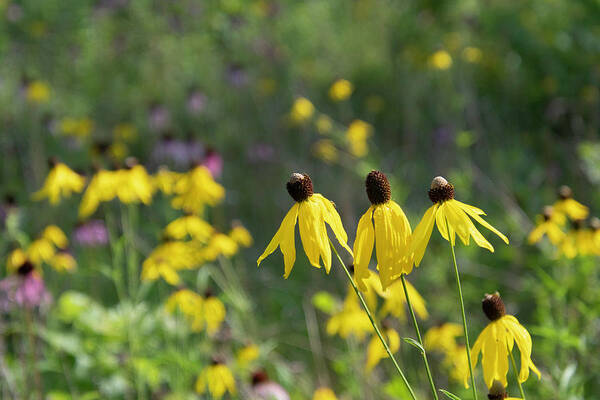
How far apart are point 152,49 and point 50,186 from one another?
3319 millimetres

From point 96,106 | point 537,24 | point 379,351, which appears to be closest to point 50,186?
point 379,351

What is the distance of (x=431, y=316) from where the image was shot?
2756 mm

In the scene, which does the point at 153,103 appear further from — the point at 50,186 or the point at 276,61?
the point at 50,186

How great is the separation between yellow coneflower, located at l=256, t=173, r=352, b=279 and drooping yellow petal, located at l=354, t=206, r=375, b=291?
0.08 ft

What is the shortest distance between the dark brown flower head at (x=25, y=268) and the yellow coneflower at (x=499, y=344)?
152cm

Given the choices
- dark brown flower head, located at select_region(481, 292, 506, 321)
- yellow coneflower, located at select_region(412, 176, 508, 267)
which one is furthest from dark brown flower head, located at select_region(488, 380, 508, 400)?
yellow coneflower, located at select_region(412, 176, 508, 267)

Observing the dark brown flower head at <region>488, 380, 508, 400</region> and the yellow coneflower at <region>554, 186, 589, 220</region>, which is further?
the yellow coneflower at <region>554, 186, 589, 220</region>

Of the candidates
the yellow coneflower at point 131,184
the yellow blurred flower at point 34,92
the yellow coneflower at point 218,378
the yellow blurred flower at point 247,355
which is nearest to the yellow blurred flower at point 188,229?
the yellow coneflower at point 131,184

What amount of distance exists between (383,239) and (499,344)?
268 mm

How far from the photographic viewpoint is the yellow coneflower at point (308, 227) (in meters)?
0.93

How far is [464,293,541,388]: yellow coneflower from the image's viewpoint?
0.95 meters

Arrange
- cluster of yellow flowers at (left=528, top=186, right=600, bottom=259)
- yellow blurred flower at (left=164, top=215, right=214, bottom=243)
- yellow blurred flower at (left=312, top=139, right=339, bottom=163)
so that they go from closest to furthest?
cluster of yellow flowers at (left=528, top=186, right=600, bottom=259) < yellow blurred flower at (left=164, top=215, right=214, bottom=243) < yellow blurred flower at (left=312, top=139, right=339, bottom=163)

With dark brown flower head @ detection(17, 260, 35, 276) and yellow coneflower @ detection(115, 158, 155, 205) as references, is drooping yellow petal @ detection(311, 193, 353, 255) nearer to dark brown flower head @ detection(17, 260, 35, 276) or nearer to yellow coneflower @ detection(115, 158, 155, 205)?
yellow coneflower @ detection(115, 158, 155, 205)

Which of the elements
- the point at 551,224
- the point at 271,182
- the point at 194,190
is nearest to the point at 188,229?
the point at 194,190
